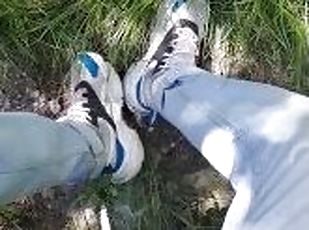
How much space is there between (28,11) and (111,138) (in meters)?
0.36

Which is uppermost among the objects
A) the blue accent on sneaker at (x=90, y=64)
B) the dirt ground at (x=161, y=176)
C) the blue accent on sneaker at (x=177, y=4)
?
the blue accent on sneaker at (x=177, y=4)

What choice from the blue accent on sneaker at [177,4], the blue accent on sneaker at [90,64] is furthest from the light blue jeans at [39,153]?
the blue accent on sneaker at [177,4]

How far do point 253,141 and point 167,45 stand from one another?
0.52 meters

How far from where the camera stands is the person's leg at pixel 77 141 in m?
1.29

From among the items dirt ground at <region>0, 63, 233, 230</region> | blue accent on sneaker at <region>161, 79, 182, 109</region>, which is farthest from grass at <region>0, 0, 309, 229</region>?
blue accent on sneaker at <region>161, 79, 182, 109</region>

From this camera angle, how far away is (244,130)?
1.28 meters

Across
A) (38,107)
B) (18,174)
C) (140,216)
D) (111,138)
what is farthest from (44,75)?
(18,174)

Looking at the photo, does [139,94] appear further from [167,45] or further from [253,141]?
[253,141]

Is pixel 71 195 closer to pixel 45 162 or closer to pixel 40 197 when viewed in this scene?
pixel 40 197

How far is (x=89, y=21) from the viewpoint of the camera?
1713 mm

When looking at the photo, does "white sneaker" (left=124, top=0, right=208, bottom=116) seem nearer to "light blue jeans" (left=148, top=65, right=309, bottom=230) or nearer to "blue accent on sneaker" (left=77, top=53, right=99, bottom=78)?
"blue accent on sneaker" (left=77, top=53, right=99, bottom=78)

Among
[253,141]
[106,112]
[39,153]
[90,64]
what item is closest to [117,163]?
[106,112]

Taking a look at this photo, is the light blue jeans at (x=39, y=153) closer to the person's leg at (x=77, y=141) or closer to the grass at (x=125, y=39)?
the person's leg at (x=77, y=141)

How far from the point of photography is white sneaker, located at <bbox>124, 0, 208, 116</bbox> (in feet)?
5.44
